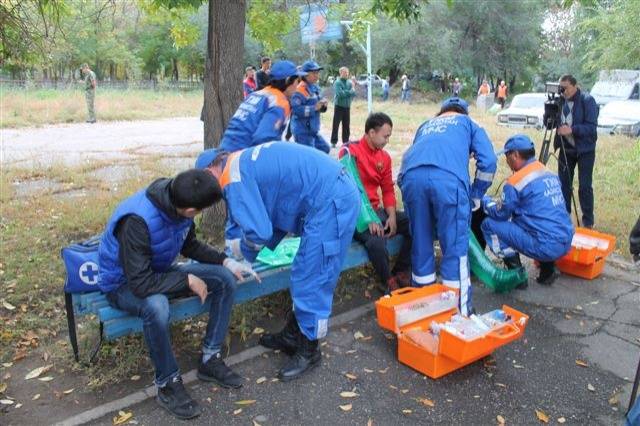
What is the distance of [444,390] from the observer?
3.40 meters

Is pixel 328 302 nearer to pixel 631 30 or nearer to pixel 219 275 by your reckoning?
pixel 219 275

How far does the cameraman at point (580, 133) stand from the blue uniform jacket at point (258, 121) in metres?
3.39

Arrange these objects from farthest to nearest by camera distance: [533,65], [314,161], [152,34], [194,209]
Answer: [152,34]
[533,65]
[314,161]
[194,209]

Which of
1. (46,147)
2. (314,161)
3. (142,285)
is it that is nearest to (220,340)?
(142,285)

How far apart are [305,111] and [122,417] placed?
5.13 m

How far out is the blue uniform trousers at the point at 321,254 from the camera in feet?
10.8

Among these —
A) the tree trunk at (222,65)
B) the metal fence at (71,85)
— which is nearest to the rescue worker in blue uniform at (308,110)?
the tree trunk at (222,65)

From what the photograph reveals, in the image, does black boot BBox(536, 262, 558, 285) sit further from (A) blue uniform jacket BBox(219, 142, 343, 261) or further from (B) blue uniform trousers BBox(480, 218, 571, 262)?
(A) blue uniform jacket BBox(219, 142, 343, 261)

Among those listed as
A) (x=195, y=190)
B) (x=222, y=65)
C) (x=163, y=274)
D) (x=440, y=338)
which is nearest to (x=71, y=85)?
(x=222, y=65)

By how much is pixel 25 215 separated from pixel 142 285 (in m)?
4.45

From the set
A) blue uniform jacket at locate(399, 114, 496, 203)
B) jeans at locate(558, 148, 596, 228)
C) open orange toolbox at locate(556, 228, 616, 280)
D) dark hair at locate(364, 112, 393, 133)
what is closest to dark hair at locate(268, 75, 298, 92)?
dark hair at locate(364, 112, 393, 133)

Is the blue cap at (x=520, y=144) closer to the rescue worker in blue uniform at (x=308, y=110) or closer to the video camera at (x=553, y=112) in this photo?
the video camera at (x=553, y=112)

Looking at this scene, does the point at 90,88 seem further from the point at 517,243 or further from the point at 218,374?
Answer: the point at 218,374

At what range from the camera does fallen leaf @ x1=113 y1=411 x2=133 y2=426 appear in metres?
3.05
